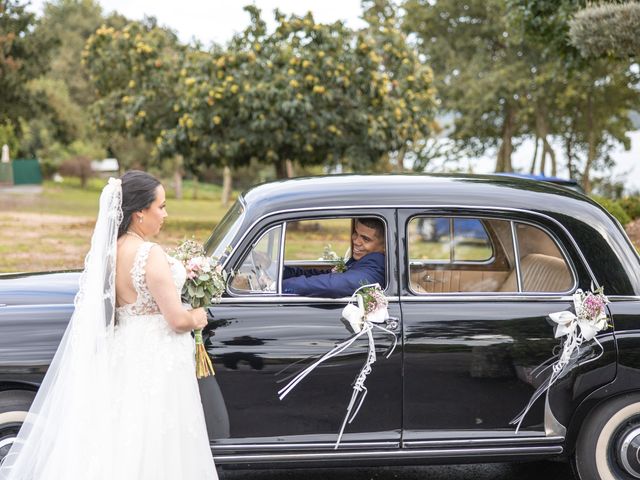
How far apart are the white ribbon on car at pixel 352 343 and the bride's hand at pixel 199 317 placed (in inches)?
23.6

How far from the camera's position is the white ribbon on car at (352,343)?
13.7 feet

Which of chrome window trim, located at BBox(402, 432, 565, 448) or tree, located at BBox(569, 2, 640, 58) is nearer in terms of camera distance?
chrome window trim, located at BBox(402, 432, 565, 448)

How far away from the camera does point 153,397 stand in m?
3.83

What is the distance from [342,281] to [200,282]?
33.7 inches

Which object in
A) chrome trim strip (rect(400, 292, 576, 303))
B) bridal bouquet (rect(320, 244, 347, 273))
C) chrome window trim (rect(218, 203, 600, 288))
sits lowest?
chrome trim strip (rect(400, 292, 576, 303))

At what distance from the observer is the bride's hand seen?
3804mm

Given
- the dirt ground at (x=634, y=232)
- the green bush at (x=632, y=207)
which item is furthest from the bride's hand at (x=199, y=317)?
the green bush at (x=632, y=207)

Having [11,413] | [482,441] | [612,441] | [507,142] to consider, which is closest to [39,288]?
[11,413]

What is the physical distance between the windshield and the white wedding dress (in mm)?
468

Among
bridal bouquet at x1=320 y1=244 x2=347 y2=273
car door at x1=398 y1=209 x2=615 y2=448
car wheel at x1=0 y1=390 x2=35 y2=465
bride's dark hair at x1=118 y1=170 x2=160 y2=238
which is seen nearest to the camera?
bride's dark hair at x1=118 y1=170 x2=160 y2=238

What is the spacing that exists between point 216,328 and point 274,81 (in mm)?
15668

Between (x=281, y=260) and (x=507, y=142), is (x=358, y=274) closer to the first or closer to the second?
(x=281, y=260)

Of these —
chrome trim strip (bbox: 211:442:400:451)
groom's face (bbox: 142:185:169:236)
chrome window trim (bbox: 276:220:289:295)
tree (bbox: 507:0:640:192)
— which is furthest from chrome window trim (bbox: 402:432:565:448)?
tree (bbox: 507:0:640:192)

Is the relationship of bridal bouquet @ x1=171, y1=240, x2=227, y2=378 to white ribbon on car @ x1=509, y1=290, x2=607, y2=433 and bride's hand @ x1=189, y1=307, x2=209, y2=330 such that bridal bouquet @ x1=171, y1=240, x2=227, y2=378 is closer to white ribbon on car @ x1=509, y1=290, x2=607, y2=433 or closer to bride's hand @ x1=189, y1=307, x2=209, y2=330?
bride's hand @ x1=189, y1=307, x2=209, y2=330
